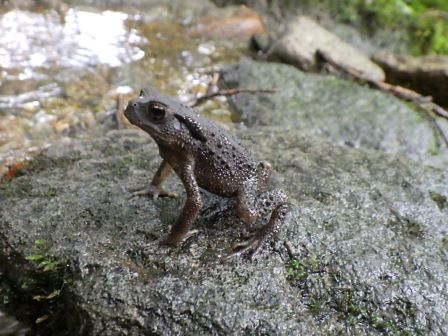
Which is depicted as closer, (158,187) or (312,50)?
(158,187)

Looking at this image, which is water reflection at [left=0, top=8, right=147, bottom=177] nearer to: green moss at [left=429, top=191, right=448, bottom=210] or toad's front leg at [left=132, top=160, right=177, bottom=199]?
toad's front leg at [left=132, top=160, right=177, bottom=199]

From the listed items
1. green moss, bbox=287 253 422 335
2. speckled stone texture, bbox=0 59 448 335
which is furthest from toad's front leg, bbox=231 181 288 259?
green moss, bbox=287 253 422 335

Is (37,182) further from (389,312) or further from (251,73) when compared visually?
(251,73)

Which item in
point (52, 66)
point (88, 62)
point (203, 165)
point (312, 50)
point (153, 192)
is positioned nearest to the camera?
point (203, 165)

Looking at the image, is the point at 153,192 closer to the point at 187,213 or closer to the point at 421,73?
the point at 187,213

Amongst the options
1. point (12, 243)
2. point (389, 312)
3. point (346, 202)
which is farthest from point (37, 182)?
point (389, 312)

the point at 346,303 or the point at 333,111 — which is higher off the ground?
the point at 346,303

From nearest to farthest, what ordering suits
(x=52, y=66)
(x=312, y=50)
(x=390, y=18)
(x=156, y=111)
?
(x=156, y=111) → (x=52, y=66) → (x=312, y=50) → (x=390, y=18)

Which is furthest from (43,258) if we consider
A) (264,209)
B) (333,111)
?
(333,111)
